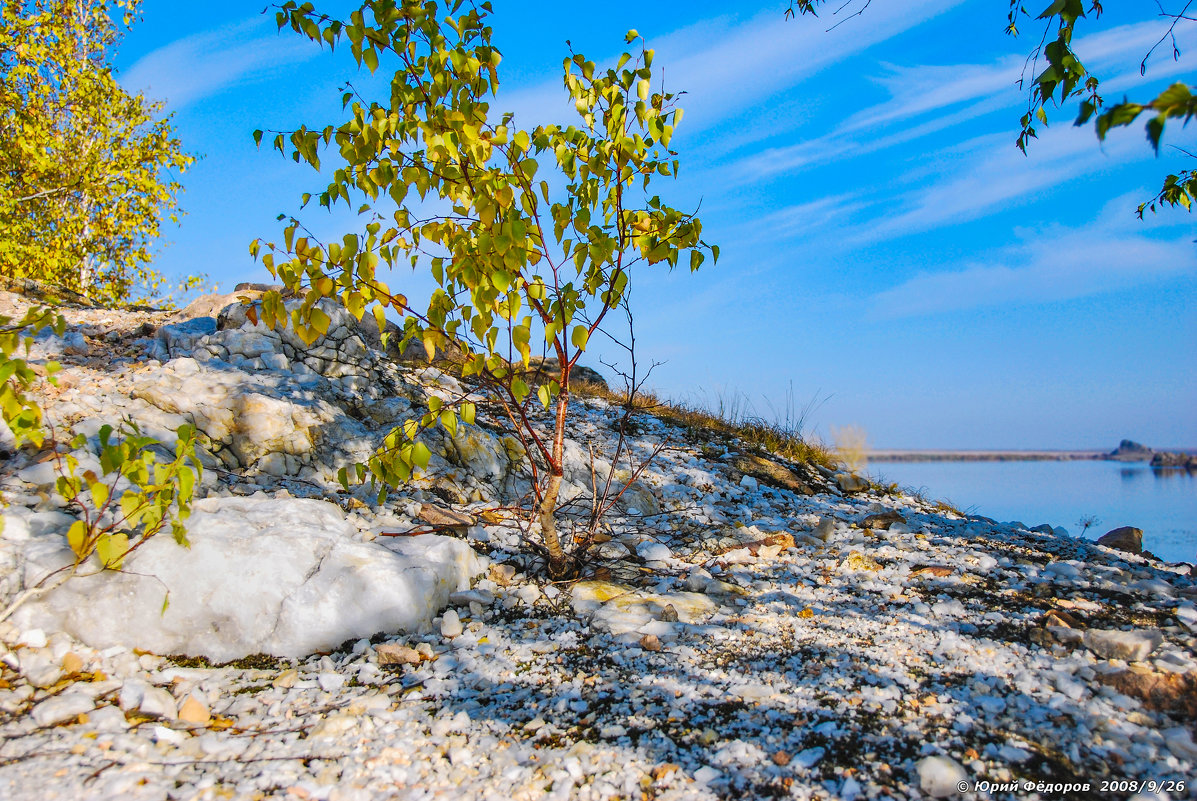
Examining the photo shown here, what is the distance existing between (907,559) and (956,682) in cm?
174

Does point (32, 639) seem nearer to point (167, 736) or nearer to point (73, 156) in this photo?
point (167, 736)

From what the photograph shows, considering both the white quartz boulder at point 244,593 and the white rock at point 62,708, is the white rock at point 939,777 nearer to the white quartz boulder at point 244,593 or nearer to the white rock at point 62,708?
the white quartz boulder at point 244,593

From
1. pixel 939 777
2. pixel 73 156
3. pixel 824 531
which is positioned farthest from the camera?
pixel 73 156

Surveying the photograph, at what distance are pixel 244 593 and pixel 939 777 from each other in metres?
2.88

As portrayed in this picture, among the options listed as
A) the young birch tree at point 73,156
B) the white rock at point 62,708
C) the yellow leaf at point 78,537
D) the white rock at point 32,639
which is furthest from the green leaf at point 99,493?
the young birch tree at point 73,156

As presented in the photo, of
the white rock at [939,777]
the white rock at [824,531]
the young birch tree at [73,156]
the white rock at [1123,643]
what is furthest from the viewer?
the young birch tree at [73,156]

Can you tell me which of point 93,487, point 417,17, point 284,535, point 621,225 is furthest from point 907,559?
point 93,487

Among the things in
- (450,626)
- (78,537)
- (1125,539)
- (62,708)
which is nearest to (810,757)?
(450,626)

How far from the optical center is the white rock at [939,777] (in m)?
1.97

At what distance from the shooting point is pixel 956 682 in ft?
8.47

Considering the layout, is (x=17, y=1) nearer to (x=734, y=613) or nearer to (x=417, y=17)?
(x=417, y=17)

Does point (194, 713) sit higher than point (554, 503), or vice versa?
point (554, 503)

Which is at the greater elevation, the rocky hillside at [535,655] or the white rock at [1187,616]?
the white rock at [1187,616]

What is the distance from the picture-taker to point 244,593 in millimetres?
2998
